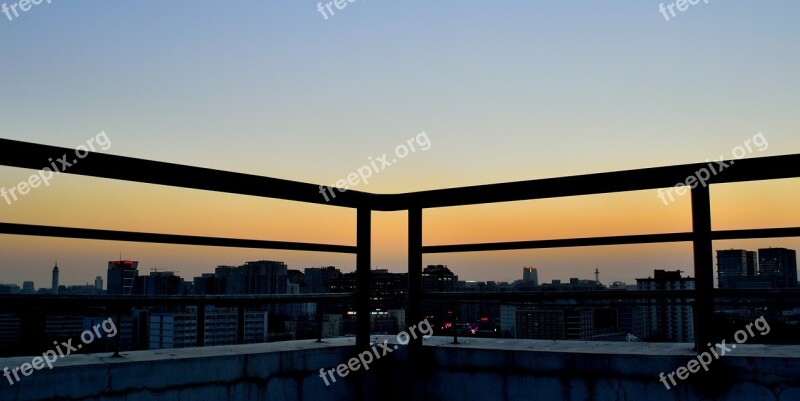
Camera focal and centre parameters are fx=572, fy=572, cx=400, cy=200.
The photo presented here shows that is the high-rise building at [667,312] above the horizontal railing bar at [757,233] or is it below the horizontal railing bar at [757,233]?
below

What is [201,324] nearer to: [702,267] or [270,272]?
[702,267]

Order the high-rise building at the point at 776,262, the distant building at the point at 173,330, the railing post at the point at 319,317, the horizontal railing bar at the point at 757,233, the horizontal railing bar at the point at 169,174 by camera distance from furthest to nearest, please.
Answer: the high-rise building at the point at 776,262, the railing post at the point at 319,317, the distant building at the point at 173,330, the horizontal railing bar at the point at 757,233, the horizontal railing bar at the point at 169,174

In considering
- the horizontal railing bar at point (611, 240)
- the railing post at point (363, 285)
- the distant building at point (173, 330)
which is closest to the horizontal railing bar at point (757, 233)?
the horizontal railing bar at point (611, 240)

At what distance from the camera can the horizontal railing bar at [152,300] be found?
2842 millimetres

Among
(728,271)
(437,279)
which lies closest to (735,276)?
(728,271)

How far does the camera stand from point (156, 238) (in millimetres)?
3371

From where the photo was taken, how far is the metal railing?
304 cm

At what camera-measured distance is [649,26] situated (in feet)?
26.1

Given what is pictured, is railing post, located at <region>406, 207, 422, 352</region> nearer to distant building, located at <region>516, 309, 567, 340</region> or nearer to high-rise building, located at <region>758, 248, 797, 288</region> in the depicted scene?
distant building, located at <region>516, 309, 567, 340</region>

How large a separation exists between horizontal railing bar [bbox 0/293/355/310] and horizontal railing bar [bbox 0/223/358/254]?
1.04 feet

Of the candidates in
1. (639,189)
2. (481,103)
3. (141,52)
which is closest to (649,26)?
(481,103)

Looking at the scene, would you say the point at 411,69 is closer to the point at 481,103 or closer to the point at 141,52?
the point at 481,103

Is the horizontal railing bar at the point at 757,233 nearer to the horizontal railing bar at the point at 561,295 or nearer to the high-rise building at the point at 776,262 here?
the horizontal railing bar at the point at 561,295

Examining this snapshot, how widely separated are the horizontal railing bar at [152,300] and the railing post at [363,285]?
3.6 inches
